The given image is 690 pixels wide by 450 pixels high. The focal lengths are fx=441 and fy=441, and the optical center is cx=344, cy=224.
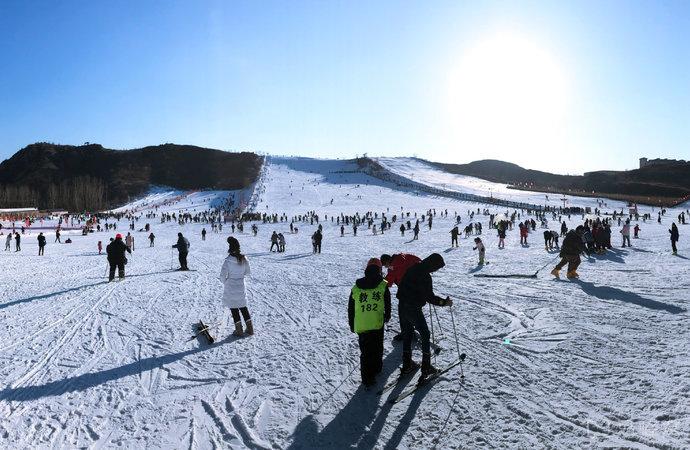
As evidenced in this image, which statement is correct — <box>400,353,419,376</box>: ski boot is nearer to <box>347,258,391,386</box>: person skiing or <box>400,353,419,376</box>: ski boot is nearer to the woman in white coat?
<box>347,258,391,386</box>: person skiing

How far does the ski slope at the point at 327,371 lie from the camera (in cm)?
383

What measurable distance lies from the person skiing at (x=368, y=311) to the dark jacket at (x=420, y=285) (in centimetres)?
23

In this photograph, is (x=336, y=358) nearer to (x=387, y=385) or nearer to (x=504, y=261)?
(x=387, y=385)

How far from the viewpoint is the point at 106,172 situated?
368 feet

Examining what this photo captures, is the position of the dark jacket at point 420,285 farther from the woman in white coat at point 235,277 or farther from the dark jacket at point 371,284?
the woman in white coat at point 235,277

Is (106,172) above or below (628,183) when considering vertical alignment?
above

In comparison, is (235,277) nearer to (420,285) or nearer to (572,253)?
(420,285)

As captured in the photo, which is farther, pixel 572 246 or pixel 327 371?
pixel 572 246

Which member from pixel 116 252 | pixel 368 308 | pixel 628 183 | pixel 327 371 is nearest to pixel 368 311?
pixel 368 308

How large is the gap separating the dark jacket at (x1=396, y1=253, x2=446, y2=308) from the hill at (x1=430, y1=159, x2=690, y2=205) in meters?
62.3

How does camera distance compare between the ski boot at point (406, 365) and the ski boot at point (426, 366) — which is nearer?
the ski boot at point (426, 366)

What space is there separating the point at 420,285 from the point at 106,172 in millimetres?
124580

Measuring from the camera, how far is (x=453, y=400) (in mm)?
4398

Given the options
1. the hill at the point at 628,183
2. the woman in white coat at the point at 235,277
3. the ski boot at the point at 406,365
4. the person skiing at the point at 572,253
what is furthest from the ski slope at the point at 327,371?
the hill at the point at 628,183
